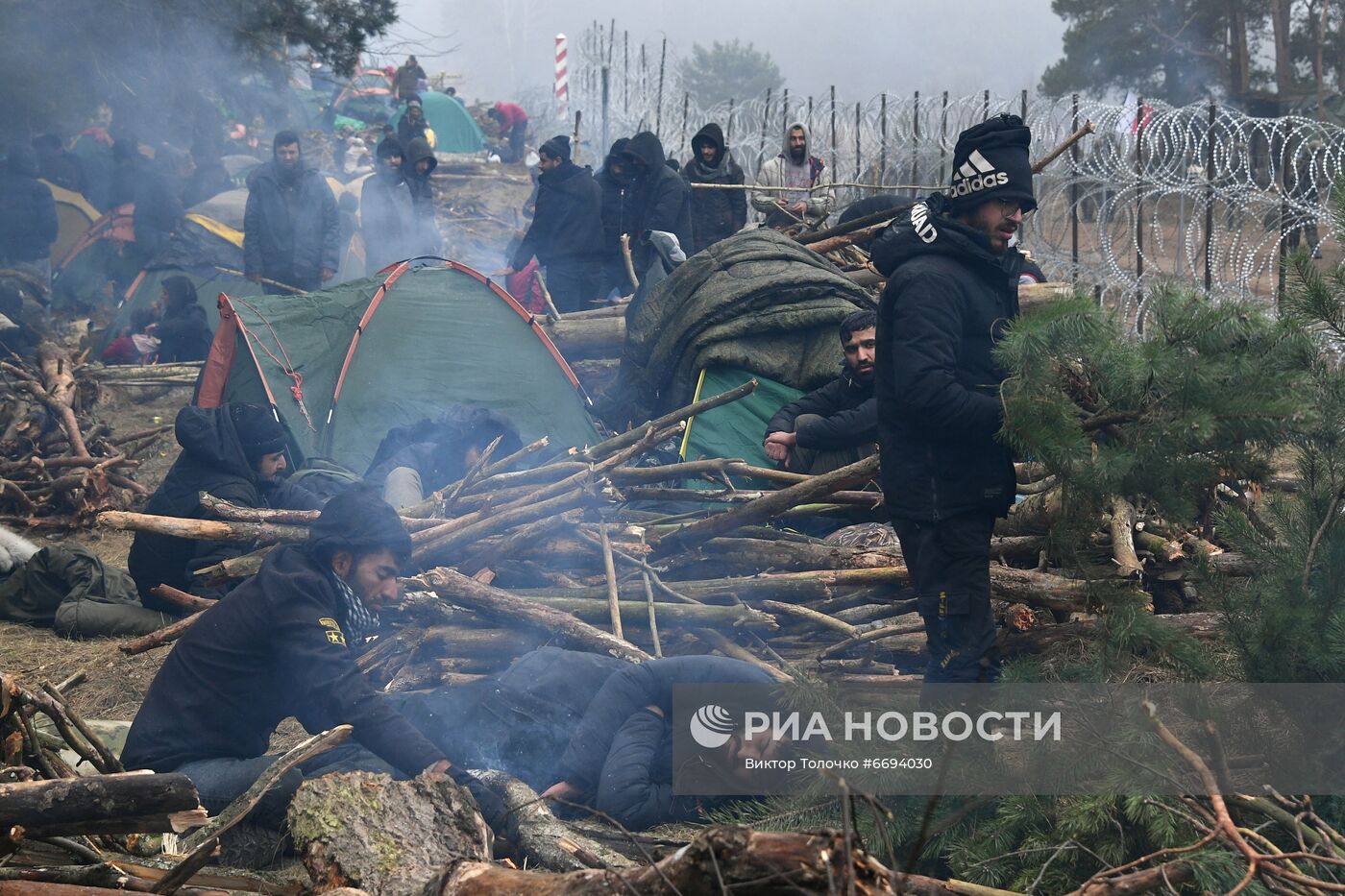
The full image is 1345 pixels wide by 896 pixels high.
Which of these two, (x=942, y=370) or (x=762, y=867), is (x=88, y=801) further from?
(x=942, y=370)

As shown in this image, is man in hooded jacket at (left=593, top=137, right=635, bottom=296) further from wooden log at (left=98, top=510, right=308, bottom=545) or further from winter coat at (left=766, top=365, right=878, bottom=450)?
wooden log at (left=98, top=510, right=308, bottom=545)

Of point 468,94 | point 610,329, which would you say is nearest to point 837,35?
point 468,94

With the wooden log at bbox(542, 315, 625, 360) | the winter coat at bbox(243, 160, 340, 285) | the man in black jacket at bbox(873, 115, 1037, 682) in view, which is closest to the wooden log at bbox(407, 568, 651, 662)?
the man in black jacket at bbox(873, 115, 1037, 682)

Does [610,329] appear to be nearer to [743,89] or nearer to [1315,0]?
[1315,0]

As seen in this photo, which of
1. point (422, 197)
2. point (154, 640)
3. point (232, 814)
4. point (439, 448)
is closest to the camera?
point (232, 814)

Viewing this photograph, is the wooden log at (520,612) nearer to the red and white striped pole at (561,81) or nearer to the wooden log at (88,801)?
the wooden log at (88,801)

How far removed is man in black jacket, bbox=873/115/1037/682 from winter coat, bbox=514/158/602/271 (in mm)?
6846

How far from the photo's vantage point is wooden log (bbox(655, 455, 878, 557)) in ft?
16.1

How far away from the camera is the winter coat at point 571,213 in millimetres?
10391

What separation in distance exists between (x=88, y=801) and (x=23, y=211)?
37.2 ft

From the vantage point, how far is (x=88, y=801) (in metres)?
2.78

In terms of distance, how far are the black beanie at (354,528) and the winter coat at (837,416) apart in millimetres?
2596

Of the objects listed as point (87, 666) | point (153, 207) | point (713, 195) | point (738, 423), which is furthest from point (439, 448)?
point (153, 207)

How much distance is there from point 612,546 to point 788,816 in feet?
7.53
